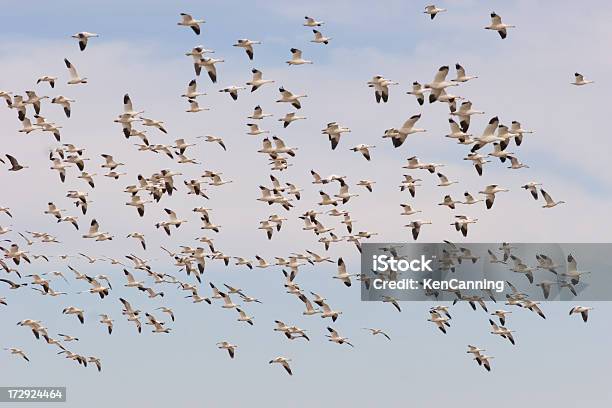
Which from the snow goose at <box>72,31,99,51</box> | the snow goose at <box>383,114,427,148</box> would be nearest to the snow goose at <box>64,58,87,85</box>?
the snow goose at <box>72,31,99,51</box>

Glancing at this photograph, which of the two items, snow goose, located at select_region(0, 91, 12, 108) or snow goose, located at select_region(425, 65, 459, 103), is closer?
snow goose, located at select_region(425, 65, 459, 103)

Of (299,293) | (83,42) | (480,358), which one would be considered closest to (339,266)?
(299,293)

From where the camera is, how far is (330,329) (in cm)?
8962

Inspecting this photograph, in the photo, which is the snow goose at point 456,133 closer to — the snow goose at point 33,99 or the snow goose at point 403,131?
the snow goose at point 403,131

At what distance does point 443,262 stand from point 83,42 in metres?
21.5

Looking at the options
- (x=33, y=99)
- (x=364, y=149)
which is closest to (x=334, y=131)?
(x=364, y=149)

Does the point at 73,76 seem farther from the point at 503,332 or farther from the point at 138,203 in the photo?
the point at 503,332

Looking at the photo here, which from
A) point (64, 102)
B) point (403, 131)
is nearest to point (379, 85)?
point (403, 131)

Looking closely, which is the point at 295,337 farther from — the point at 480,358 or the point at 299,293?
the point at 480,358

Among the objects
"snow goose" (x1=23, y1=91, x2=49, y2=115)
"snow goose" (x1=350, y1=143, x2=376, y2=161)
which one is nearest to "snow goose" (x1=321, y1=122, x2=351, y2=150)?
"snow goose" (x1=350, y1=143, x2=376, y2=161)

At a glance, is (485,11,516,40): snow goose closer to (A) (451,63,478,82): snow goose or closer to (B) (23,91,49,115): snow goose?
(A) (451,63,478,82): snow goose

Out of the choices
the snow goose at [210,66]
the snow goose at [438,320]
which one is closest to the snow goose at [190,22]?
the snow goose at [210,66]

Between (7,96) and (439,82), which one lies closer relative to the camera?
(439,82)

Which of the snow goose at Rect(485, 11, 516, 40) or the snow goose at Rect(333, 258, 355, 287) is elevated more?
the snow goose at Rect(485, 11, 516, 40)
